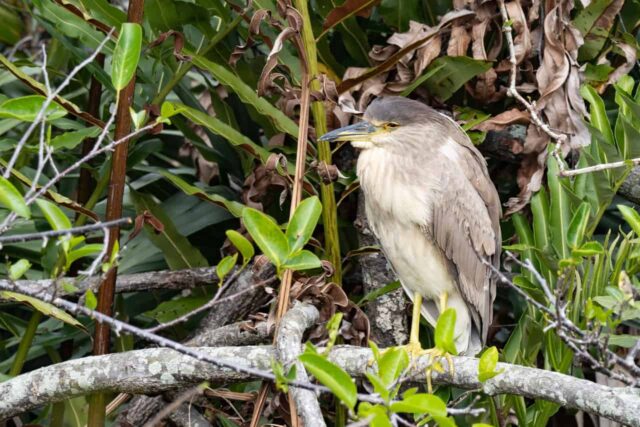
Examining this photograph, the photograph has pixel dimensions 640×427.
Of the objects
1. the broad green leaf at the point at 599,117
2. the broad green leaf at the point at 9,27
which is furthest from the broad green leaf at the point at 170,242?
the broad green leaf at the point at 599,117

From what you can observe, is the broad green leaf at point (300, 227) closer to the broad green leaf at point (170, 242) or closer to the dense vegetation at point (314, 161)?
the dense vegetation at point (314, 161)

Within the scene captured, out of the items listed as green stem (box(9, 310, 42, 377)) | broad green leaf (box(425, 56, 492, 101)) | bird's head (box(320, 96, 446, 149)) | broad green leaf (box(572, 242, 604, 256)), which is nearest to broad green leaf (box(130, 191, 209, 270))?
green stem (box(9, 310, 42, 377))

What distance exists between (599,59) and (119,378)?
7.30 feet

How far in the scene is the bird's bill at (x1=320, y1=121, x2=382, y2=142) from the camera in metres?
3.05

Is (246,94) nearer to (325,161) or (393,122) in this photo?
(325,161)

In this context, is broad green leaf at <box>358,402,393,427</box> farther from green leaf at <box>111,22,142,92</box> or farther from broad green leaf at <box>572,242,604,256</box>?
green leaf at <box>111,22,142,92</box>

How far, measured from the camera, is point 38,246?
12.6 feet

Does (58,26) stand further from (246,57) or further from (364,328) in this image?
(364,328)

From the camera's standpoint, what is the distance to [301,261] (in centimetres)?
227

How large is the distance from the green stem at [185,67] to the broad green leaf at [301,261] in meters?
1.35

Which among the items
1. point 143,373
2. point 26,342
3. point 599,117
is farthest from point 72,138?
point 599,117

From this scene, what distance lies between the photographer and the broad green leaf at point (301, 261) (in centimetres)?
225

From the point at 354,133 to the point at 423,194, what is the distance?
1.03 ft

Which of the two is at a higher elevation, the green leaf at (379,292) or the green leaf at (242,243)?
the green leaf at (242,243)
